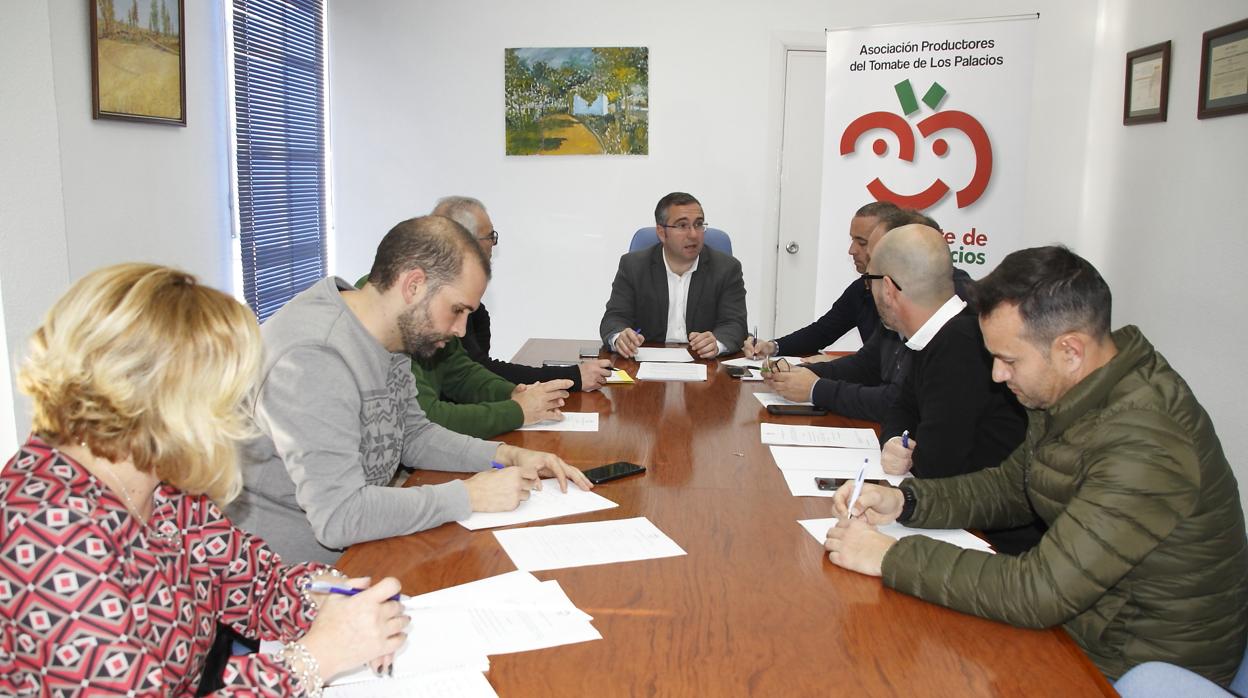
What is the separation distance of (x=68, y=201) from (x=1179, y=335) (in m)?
4.40

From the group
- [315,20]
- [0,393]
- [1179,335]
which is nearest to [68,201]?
[0,393]

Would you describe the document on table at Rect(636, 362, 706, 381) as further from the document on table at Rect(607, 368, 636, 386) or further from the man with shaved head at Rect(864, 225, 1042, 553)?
the man with shaved head at Rect(864, 225, 1042, 553)

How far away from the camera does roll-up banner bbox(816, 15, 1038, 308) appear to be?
4766 millimetres

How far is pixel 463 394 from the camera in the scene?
316 cm

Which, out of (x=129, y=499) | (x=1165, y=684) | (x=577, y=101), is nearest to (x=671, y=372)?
(x=1165, y=684)

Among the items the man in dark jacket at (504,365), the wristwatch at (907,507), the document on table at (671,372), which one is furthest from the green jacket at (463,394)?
the wristwatch at (907,507)

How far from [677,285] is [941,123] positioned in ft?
5.48

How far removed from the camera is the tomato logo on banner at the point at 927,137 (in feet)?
15.8

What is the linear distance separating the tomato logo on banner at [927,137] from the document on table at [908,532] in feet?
10.8

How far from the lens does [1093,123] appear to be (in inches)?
212

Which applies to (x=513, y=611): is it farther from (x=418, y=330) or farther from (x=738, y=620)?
(x=418, y=330)

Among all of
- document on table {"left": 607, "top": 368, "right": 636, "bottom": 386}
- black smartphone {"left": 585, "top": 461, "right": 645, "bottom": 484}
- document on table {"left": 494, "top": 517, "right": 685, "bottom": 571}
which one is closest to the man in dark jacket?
document on table {"left": 607, "top": 368, "right": 636, "bottom": 386}

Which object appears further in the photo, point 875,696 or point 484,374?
point 484,374

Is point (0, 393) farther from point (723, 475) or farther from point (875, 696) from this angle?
point (875, 696)
